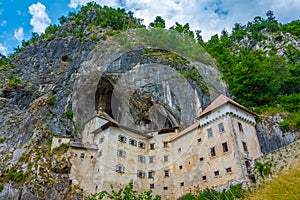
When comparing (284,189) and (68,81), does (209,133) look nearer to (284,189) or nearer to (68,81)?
(284,189)

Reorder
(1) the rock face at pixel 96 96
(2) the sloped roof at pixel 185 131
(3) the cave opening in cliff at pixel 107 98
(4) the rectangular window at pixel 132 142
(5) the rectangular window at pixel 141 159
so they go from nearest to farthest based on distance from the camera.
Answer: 1. (2) the sloped roof at pixel 185 131
2. (5) the rectangular window at pixel 141 159
3. (4) the rectangular window at pixel 132 142
4. (1) the rock face at pixel 96 96
5. (3) the cave opening in cliff at pixel 107 98

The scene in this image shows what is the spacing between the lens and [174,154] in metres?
32.4

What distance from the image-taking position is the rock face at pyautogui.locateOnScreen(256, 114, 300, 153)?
28.8 meters

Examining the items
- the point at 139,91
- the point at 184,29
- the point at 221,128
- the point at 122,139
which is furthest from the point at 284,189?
the point at 184,29

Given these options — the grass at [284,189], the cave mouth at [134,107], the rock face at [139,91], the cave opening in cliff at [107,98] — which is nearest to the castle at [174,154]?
the cave mouth at [134,107]

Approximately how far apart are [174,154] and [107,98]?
1694 centimetres

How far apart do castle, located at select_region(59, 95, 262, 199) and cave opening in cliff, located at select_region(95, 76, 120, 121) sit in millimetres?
6680

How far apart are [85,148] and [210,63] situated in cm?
2576

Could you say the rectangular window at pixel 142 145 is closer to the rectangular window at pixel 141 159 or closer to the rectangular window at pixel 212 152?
the rectangular window at pixel 141 159

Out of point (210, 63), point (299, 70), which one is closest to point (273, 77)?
point (299, 70)

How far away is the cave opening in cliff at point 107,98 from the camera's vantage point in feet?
140

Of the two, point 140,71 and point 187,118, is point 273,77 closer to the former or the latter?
point 187,118

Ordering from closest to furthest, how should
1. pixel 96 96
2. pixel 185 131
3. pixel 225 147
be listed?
1. pixel 225 147
2. pixel 185 131
3. pixel 96 96

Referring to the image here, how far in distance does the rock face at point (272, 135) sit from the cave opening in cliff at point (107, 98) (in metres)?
21.9
